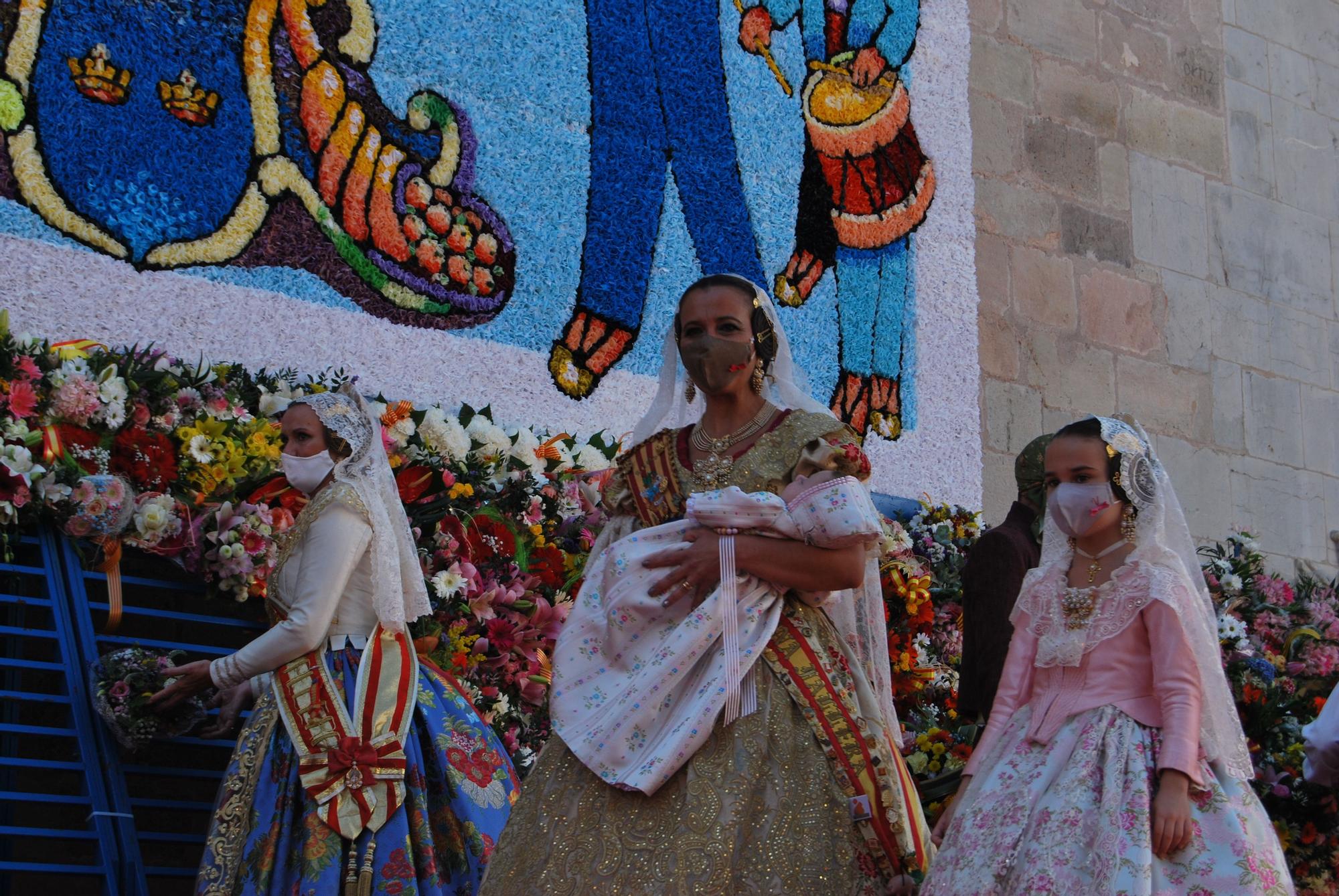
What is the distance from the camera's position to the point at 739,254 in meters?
7.70

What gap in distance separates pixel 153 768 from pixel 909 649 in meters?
3.04

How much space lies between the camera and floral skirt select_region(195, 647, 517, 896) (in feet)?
14.8

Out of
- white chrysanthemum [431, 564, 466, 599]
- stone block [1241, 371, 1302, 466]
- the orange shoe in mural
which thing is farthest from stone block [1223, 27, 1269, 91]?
white chrysanthemum [431, 564, 466, 599]

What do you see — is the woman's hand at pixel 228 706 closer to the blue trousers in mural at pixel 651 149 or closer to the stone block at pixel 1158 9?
the blue trousers in mural at pixel 651 149

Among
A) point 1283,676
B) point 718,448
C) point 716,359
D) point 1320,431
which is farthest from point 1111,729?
point 1320,431

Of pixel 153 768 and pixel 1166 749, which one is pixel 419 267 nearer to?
pixel 153 768

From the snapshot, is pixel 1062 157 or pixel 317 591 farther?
pixel 1062 157

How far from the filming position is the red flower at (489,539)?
19.2ft

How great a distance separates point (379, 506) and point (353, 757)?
2.44 ft

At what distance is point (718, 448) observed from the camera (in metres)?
4.01

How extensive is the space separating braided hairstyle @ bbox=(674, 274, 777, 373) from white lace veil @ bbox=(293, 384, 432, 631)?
4.17 feet

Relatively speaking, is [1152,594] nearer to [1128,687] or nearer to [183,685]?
[1128,687]

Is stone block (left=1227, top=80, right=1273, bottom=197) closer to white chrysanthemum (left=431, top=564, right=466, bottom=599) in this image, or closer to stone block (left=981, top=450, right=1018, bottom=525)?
stone block (left=981, top=450, right=1018, bottom=525)

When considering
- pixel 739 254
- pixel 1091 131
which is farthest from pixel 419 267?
pixel 1091 131
